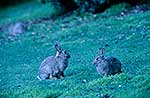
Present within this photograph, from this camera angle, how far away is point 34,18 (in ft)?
78.3

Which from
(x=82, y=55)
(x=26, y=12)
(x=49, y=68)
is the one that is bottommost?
(x=82, y=55)

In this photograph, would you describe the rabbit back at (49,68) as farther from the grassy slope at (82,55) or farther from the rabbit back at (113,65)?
the rabbit back at (113,65)

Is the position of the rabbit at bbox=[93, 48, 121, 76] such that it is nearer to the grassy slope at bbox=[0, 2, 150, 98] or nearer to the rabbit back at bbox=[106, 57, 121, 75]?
the rabbit back at bbox=[106, 57, 121, 75]

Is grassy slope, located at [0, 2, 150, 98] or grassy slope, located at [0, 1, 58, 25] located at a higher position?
grassy slope, located at [0, 1, 58, 25]

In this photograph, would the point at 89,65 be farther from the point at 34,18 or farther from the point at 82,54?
the point at 34,18

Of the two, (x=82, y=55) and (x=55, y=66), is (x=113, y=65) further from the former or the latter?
(x=82, y=55)

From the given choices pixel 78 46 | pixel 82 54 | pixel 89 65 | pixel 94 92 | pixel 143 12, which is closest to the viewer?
pixel 94 92

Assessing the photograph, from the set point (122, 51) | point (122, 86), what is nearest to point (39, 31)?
point (122, 51)

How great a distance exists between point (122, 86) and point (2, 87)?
322 centimetres

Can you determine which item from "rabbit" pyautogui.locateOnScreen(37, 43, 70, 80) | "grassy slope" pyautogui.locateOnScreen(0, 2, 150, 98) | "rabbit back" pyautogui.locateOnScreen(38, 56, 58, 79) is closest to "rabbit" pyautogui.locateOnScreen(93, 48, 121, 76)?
"grassy slope" pyautogui.locateOnScreen(0, 2, 150, 98)

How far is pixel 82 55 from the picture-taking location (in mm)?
14430

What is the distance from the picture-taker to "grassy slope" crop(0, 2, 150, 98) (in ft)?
32.0

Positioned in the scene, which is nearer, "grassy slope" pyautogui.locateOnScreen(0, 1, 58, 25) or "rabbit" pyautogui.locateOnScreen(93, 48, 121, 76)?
"rabbit" pyautogui.locateOnScreen(93, 48, 121, 76)

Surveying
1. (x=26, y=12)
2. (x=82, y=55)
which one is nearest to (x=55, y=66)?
(x=82, y=55)
